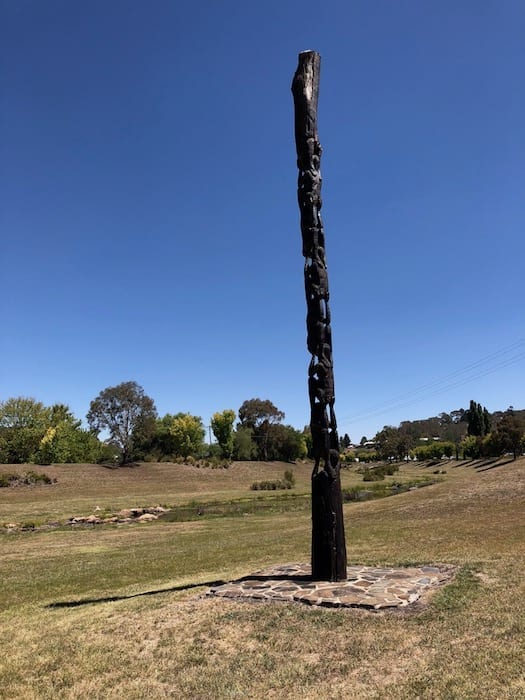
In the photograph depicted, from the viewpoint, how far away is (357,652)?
5.26 metres

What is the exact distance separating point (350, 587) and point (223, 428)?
229 feet

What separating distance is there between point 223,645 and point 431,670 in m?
2.27

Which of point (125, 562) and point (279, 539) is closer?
point (125, 562)

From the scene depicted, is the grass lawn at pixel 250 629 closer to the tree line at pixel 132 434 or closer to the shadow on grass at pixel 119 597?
the shadow on grass at pixel 119 597

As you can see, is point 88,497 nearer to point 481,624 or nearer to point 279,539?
point 279,539

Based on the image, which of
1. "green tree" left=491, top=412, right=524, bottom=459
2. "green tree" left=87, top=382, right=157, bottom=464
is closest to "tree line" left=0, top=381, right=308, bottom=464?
"green tree" left=87, top=382, right=157, bottom=464

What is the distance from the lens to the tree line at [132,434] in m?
56.2

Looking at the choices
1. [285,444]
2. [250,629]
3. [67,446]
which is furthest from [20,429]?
[250,629]

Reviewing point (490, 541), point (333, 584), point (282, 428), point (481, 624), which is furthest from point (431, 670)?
point (282, 428)

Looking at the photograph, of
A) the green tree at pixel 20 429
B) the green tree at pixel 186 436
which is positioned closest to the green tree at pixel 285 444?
the green tree at pixel 186 436

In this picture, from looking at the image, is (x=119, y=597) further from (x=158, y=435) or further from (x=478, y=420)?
(x=478, y=420)

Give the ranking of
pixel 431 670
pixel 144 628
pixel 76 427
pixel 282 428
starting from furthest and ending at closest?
pixel 282 428 → pixel 76 427 → pixel 144 628 → pixel 431 670

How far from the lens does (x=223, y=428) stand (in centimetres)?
7656

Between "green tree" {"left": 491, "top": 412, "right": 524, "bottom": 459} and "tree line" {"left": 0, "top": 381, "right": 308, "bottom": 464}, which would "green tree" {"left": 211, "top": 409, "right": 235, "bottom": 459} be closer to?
"tree line" {"left": 0, "top": 381, "right": 308, "bottom": 464}
